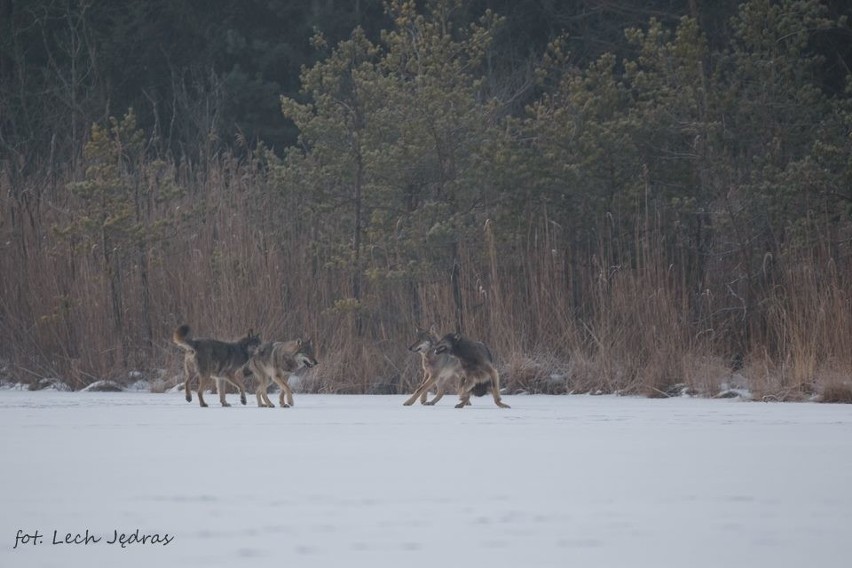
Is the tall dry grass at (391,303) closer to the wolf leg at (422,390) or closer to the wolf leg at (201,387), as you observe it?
the wolf leg at (422,390)

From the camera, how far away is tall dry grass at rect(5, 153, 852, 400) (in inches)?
Answer: 572

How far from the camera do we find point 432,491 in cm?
652

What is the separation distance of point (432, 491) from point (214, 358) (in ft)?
22.1

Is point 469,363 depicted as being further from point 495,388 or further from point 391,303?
point 391,303

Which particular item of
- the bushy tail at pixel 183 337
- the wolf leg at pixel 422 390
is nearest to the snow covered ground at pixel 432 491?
the bushy tail at pixel 183 337

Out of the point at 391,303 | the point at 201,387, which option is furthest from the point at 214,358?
the point at 391,303

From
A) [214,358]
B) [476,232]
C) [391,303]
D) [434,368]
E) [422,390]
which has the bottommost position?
[422,390]

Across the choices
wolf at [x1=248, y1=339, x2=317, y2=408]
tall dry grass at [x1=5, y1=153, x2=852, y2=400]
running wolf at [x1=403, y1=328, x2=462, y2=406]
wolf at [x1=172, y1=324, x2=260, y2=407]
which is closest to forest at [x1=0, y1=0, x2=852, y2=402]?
tall dry grass at [x1=5, y1=153, x2=852, y2=400]

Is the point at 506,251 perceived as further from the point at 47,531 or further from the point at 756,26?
the point at 47,531

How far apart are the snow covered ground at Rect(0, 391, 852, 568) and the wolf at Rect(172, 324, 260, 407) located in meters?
2.01

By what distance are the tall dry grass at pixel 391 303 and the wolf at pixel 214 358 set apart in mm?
2132

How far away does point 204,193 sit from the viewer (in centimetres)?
1823

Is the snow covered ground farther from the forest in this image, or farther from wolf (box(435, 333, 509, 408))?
the forest

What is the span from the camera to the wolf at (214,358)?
12797mm
